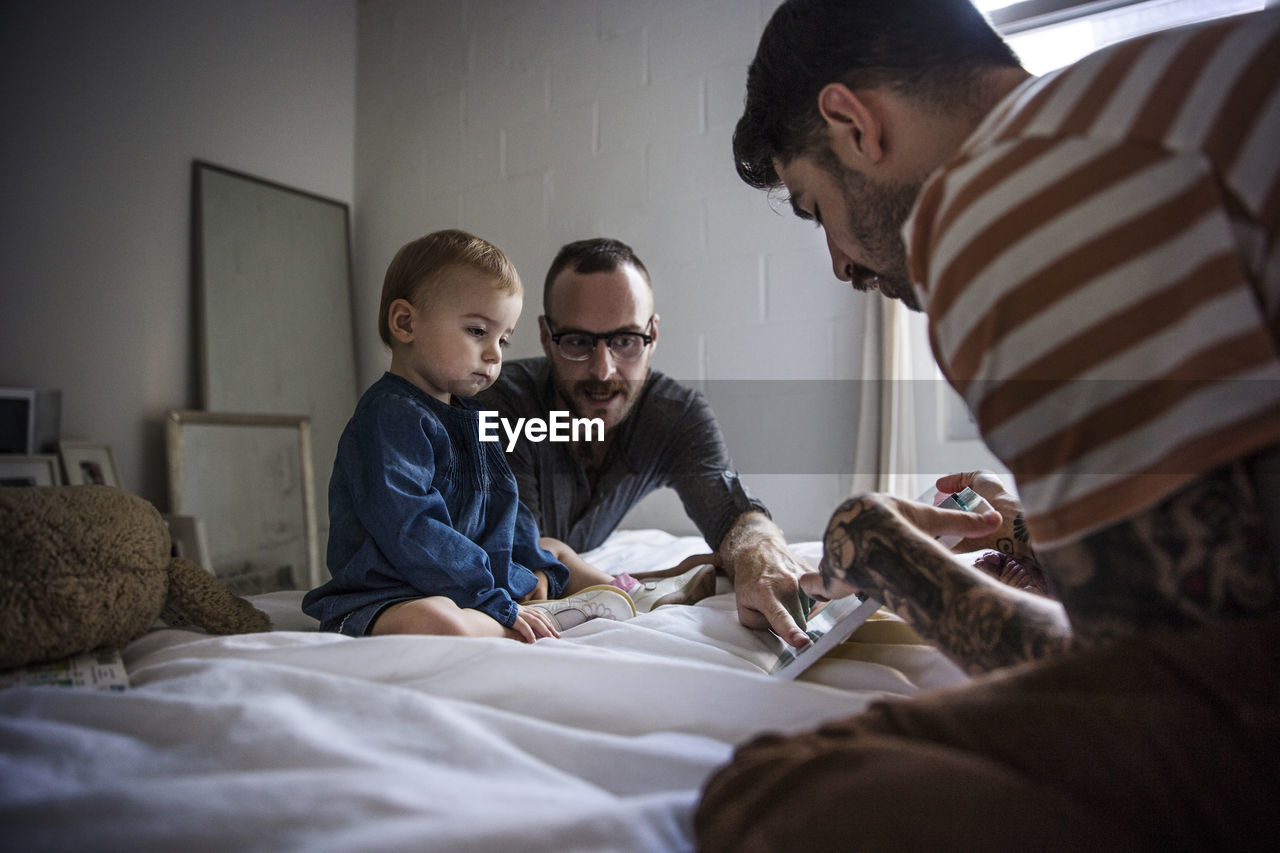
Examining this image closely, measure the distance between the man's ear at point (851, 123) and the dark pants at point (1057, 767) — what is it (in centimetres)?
61

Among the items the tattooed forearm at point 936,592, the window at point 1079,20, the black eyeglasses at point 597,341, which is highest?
the window at point 1079,20

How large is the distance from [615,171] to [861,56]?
7.22 ft

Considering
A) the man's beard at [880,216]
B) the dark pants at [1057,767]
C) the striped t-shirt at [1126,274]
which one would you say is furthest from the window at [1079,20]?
the dark pants at [1057,767]

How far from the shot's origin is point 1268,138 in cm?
53

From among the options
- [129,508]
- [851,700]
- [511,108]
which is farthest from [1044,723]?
[511,108]

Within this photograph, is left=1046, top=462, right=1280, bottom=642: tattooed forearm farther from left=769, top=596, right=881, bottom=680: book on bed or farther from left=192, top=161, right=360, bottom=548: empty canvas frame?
left=192, top=161, right=360, bottom=548: empty canvas frame

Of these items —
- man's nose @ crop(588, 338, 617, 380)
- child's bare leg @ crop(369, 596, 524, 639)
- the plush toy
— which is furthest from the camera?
man's nose @ crop(588, 338, 617, 380)

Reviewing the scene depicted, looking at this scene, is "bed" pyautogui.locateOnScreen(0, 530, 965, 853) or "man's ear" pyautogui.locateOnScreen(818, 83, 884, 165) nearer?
"bed" pyautogui.locateOnScreen(0, 530, 965, 853)

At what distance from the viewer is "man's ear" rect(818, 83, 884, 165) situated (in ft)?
3.01

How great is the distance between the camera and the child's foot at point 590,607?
1188 mm

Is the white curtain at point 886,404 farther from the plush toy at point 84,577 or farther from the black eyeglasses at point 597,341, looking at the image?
the plush toy at point 84,577

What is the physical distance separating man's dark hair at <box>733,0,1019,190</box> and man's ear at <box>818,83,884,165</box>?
0.02 meters

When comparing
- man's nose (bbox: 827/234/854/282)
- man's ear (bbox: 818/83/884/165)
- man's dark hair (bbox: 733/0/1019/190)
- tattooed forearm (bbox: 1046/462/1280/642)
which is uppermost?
man's dark hair (bbox: 733/0/1019/190)

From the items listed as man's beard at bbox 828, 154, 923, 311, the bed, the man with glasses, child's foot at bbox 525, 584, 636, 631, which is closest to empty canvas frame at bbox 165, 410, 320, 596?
the man with glasses
